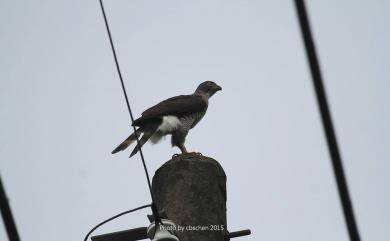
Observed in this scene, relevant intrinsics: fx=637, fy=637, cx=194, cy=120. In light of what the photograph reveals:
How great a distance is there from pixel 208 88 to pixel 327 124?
26.1 feet

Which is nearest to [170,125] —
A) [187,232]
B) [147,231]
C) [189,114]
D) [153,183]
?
[189,114]

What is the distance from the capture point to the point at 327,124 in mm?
1675

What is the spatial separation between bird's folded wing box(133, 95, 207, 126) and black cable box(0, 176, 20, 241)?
5.42m

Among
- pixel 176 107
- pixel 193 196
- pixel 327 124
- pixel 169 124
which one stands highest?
pixel 327 124

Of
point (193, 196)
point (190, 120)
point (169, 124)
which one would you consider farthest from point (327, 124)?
point (190, 120)

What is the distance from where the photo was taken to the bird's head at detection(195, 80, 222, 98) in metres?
9.54

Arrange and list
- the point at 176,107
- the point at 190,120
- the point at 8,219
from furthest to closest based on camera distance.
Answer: the point at 190,120 < the point at 176,107 < the point at 8,219

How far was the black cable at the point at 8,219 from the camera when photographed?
1648 mm

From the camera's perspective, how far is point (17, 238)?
5.43 feet

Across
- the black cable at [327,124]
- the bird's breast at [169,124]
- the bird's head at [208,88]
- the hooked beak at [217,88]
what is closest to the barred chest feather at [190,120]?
the bird's breast at [169,124]

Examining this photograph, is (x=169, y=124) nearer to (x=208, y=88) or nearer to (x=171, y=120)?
(x=171, y=120)

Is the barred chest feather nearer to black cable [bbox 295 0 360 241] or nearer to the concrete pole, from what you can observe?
the concrete pole

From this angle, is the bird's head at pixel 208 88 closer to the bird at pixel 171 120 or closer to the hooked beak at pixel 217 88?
the hooked beak at pixel 217 88

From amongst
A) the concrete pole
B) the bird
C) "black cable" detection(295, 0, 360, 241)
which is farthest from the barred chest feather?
"black cable" detection(295, 0, 360, 241)
